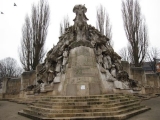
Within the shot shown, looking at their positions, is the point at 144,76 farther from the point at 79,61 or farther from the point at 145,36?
the point at 79,61

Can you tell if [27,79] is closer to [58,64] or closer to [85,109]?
[58,64]

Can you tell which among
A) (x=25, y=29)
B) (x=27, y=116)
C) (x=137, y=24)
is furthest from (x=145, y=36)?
(x=27, y=116)

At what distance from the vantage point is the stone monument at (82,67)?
9.20 meters

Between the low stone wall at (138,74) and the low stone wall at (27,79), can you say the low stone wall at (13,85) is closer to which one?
the low stone wall at (27,79)

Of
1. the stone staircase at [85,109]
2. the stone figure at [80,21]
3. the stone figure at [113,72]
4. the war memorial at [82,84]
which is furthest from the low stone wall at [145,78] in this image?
the stone staircase at [85,109]

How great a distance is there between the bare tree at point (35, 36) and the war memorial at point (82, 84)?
6050 millimetres

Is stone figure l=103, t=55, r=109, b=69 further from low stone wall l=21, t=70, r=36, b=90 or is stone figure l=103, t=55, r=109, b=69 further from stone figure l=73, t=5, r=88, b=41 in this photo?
low stone wall l=21, t=70, r=36, b=90

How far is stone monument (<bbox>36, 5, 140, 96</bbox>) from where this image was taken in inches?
362

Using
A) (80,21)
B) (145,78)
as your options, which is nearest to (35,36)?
(80,21)

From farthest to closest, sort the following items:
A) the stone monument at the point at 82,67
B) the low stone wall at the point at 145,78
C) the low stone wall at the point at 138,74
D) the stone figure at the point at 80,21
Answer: the low stone wall at the point at 138,74 → the low stone wall at the point at 145,78 → the stone figure at the point at 80,21 → the stone monument at the point at 82,67

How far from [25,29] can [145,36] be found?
14412 mm

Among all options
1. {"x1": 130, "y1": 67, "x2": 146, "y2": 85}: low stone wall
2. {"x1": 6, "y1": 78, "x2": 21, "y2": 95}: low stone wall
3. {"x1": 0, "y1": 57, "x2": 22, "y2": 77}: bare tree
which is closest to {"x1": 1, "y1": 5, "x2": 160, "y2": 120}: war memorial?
{"x1": 130, "y1": 67, "x2": 146, "y2": 85}: low stone wall

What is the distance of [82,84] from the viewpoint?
353 inches

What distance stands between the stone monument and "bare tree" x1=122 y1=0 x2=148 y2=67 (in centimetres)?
634
